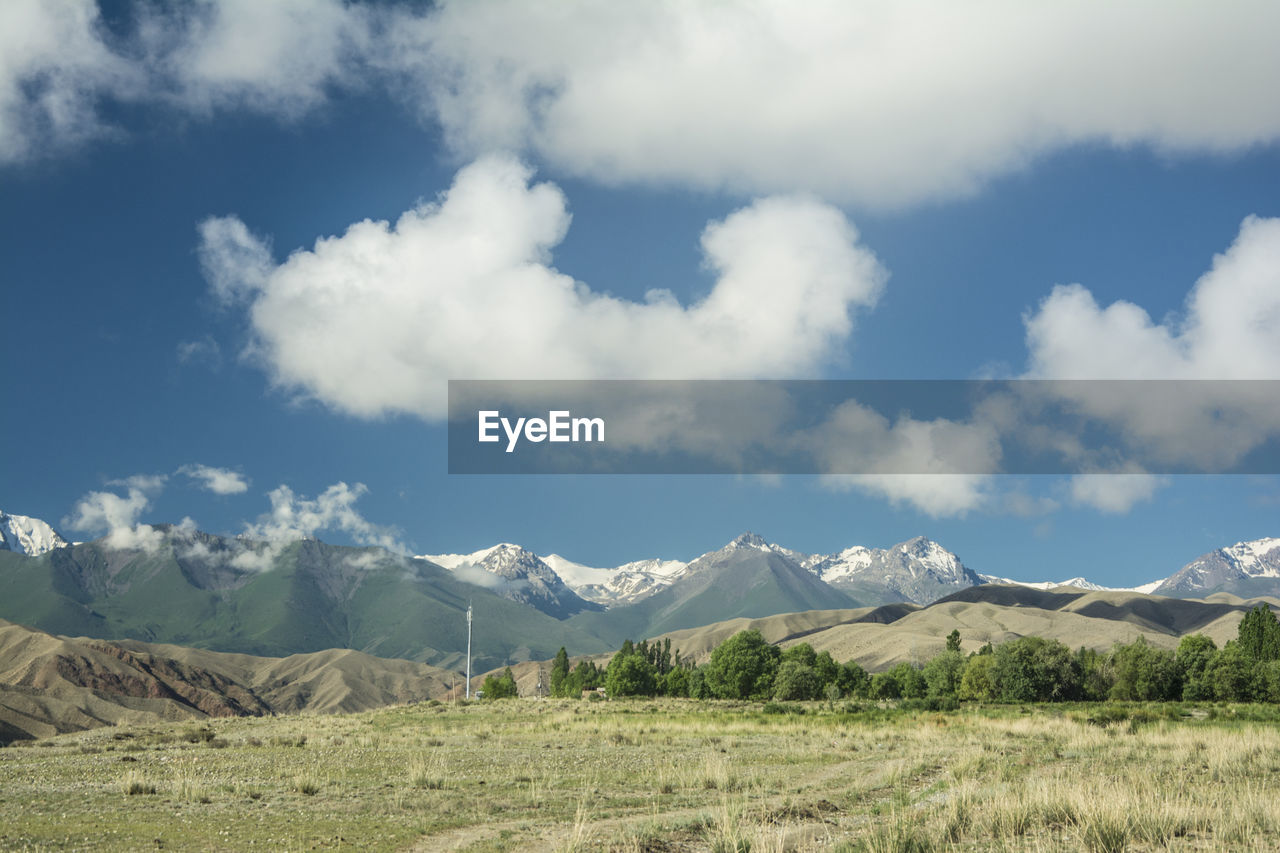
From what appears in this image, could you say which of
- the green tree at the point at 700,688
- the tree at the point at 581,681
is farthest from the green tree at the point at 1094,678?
the tree at the point at 581,681

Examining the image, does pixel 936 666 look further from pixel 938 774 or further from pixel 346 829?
pixel 346 829

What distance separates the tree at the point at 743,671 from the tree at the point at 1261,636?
61103 millimetres

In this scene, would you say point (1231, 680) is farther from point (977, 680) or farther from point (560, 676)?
point (560, 676)

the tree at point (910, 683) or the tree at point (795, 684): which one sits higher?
the tree at point (795, 684)

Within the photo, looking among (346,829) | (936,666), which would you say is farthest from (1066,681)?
(346,829)

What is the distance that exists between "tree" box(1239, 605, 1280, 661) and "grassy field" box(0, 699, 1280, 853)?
8687 centimetres

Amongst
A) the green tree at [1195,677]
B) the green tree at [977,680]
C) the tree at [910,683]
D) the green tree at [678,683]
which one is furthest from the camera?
the green tree at [678,683]

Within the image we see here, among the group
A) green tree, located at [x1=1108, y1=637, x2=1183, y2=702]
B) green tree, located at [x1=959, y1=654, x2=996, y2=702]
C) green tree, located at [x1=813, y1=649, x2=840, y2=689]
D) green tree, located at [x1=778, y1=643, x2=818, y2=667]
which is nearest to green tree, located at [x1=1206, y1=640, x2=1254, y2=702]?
green tree, located at [x1=1108, y1=637, x2=1183, y2=702]

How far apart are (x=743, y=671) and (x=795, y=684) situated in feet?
52.4

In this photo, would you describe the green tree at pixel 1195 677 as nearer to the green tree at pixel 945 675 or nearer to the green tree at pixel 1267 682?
the green tree at pixel 1267 682

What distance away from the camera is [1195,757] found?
91.9ft

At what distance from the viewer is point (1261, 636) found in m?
115

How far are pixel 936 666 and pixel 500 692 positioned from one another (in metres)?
85.4

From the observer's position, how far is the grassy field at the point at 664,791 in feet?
49.1
